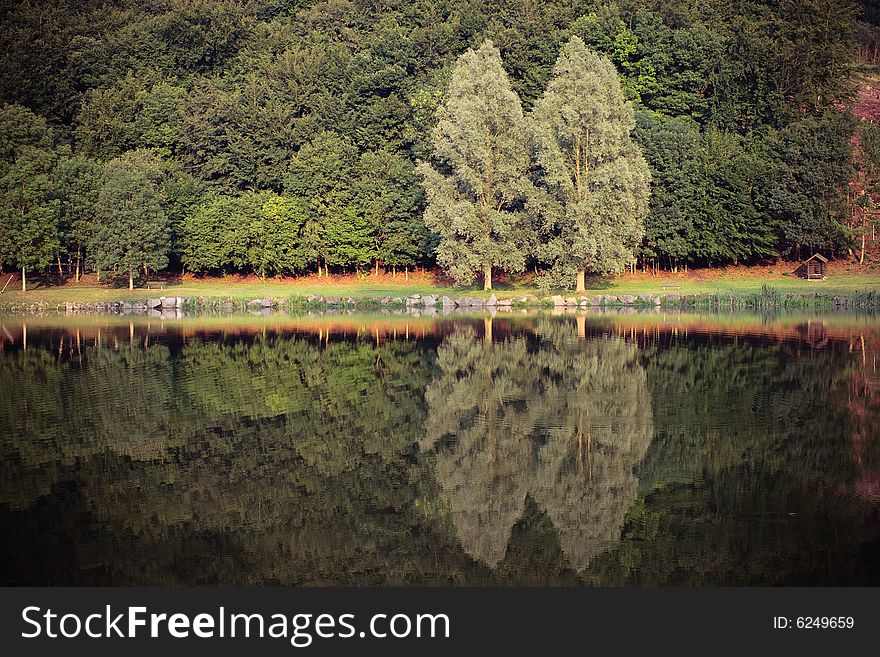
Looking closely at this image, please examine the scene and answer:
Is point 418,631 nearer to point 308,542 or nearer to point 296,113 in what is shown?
point 308,542

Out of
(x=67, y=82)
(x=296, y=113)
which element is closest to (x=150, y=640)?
(x=296, y=113)

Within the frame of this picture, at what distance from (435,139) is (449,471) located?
179 feet

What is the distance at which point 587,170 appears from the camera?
66.0 metres

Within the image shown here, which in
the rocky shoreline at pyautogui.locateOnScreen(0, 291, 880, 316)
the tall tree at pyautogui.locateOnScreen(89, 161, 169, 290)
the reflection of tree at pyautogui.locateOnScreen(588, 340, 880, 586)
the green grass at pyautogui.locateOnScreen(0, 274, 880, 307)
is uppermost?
the tall tree at pyautogui.locateOnScreen(89, 161, 169, 290)

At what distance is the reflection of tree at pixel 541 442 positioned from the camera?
13.5 m

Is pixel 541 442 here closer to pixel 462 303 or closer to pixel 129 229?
pixel 462 303

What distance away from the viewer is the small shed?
71750 millimetres

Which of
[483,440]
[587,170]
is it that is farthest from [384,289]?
[483,440]

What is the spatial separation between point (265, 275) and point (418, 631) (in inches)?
2920

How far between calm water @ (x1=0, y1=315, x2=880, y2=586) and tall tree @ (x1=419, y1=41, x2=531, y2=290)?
34138 millimetres

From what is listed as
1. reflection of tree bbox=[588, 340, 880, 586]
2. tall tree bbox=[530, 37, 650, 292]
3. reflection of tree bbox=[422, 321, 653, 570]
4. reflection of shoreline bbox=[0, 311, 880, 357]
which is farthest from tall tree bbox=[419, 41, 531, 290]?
reflection of tree bbox=[588, 340, 880, 586]

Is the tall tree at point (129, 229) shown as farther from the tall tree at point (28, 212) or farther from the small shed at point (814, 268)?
the small shed at point (814, 268)

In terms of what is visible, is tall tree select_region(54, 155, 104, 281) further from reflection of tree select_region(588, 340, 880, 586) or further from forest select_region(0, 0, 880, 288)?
reflection of tree select_region(588, 340, 880, 586)

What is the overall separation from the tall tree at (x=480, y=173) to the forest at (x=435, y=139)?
0.15 metres
